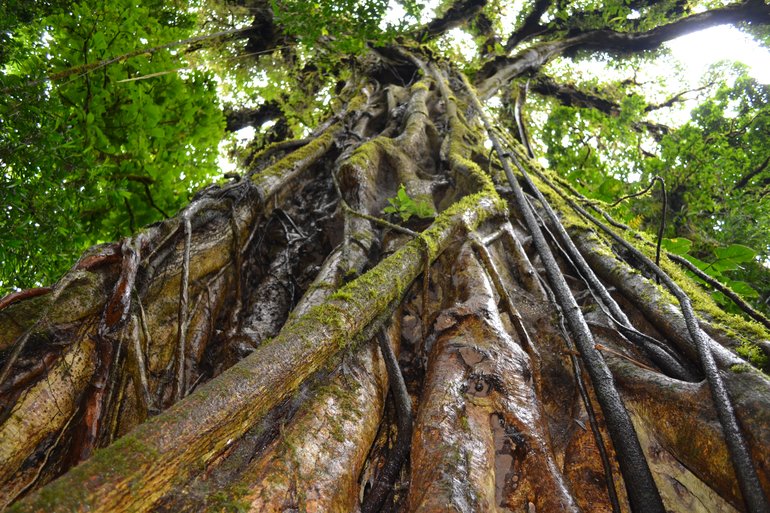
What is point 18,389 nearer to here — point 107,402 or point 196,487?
point 107,402

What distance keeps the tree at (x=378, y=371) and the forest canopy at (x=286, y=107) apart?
0.72 meters

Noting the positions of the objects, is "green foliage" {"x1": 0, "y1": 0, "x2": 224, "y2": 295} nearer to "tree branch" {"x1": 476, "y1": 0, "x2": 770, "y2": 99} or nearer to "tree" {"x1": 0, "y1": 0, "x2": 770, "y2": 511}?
"tree" {"x1": 0, "y1": 0, "x2": 770, "y2": 511}

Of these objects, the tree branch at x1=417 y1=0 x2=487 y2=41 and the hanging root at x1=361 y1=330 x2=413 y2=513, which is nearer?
the hanging root at x1=361 y1=330 x2=413 y2=513

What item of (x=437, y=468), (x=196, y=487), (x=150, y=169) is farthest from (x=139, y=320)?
(x=150, y=169)

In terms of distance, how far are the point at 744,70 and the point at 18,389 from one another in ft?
29.4

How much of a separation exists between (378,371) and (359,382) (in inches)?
6.3

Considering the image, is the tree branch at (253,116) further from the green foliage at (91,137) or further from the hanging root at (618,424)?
the hanging root at (618,424)

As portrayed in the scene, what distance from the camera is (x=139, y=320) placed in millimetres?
2057

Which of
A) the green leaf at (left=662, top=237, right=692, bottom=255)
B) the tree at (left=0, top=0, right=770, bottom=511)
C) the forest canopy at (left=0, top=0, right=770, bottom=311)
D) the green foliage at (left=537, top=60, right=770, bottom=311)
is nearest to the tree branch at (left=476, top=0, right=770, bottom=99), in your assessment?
the forest canopy at (left=0, top=0, right=770, bottom=311)

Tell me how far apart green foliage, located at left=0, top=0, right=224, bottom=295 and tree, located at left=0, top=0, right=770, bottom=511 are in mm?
625

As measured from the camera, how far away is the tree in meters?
1.28

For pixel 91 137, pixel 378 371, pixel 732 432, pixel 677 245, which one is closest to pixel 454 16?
pixel 677 245

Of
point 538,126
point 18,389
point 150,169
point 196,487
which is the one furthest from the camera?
point 538,126

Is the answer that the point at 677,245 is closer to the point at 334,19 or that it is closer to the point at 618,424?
the point at 618,424
